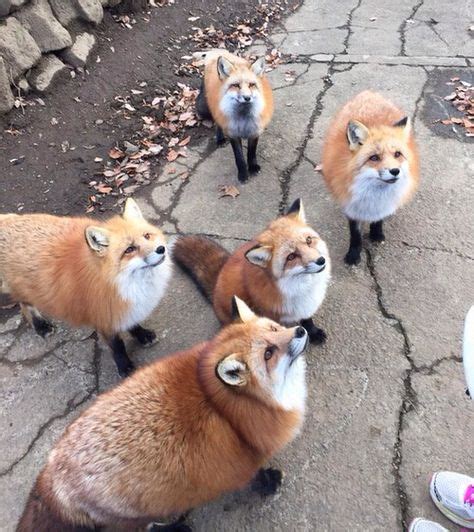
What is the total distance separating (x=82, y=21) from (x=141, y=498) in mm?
6131

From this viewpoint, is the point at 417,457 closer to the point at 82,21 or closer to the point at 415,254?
the point at 415,254

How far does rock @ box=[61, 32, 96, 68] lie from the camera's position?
5.77 metres

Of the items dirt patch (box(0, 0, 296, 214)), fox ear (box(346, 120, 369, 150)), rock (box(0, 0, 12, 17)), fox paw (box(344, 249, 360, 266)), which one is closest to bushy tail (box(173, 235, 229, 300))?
fox paw (box(344, 249, 360, 266))

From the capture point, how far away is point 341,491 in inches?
99.7

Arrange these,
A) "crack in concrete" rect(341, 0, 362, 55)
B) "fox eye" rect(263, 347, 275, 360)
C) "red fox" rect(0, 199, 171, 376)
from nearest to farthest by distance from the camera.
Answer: "fox eye" rect(263, 347, 275, 360), "red fox" rect(0, 199, 171, 376), "crack in concrete" rect(341, 0, 362, 55)

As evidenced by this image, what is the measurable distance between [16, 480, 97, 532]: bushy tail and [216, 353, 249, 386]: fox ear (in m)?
1.03

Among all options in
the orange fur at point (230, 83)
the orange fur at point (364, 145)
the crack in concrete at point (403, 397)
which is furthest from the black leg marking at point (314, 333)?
the orange fur at point (230, 83)

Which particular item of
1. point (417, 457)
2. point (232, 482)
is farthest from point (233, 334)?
point (417, 457)

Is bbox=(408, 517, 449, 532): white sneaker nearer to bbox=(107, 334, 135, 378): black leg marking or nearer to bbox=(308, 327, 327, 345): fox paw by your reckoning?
bbox=(308, 327, 327, 345): fox paw

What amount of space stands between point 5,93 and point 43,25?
3.76 feet

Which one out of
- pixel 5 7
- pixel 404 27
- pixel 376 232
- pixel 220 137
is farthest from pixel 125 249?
pixel 404 27

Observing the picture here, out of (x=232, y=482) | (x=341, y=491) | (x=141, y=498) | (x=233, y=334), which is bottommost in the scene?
(x=341, y=491)

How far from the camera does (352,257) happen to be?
12.2 ft

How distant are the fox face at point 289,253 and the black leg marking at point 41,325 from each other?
1.85 m
